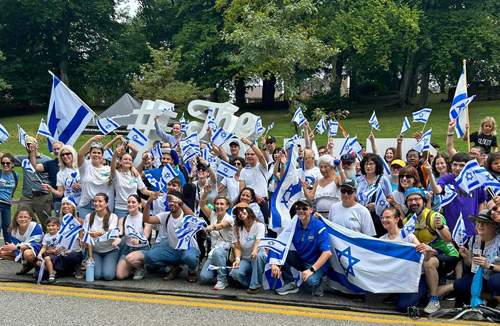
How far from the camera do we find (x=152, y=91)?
107ft

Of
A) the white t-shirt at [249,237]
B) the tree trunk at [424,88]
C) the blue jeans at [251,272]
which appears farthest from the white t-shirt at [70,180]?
the tree trunk at [424,88]

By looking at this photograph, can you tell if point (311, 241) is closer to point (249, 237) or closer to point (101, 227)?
point (249, 237)

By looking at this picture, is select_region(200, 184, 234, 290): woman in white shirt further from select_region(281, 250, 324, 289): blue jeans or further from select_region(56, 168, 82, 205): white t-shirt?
select_region(56, 168, 82, 205): white t-shirt

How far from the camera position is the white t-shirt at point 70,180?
840 centimetres

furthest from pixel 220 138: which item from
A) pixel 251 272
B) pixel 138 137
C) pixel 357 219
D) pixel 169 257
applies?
pixel 357 219

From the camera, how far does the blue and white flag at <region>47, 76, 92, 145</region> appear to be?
1012 cm

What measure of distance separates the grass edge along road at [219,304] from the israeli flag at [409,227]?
3.19 feet

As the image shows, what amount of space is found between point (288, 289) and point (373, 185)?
2002 mm

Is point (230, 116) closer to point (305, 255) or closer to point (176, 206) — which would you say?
point (176, 206)

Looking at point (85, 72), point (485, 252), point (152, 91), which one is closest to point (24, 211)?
point (485, 252)

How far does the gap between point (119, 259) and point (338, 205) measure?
323cm

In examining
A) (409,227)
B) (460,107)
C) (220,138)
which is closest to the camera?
(409,227)

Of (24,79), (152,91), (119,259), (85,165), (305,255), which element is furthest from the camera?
(24,79)

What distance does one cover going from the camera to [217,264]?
22.5 ft
